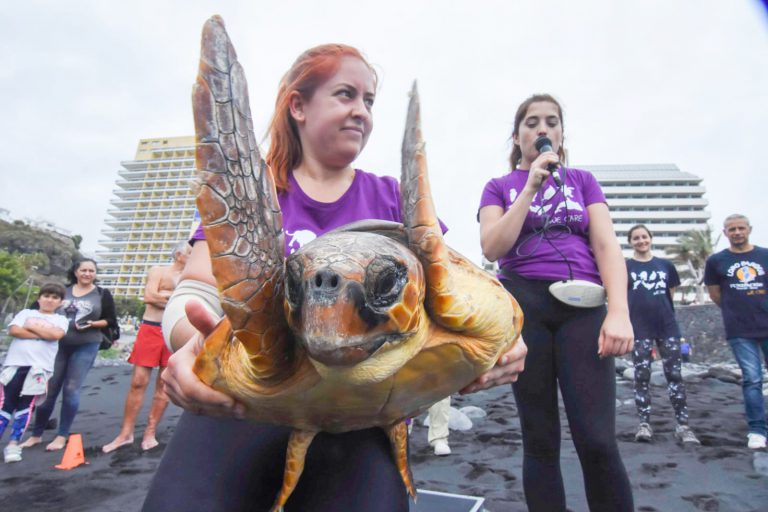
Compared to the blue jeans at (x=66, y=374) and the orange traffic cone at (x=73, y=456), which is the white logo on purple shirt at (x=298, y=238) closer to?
the orange traffic cone at (x=73, y=456)

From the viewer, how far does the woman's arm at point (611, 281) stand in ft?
3.87

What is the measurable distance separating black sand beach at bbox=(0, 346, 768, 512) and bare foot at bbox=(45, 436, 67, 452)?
1.5 inches

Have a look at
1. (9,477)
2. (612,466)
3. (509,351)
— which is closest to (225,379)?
(509,351)

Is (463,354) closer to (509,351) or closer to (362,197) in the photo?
(509,351)

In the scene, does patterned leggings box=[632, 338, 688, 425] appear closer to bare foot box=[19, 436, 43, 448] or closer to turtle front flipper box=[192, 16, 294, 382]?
turtle front flipper box=[192, 16, 294, 382]

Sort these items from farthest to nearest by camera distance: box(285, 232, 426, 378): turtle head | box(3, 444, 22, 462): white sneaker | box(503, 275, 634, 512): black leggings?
box(3, 444, 22, 462): white sneaker → box(503, 275, 634, 512): black leggings → box(285, 232, 426, 378): turtle head

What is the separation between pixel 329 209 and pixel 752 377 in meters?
2.99

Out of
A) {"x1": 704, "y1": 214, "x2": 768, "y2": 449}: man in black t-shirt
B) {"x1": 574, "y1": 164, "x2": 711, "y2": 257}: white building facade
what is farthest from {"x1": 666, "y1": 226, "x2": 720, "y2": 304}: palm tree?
{"x1": 704, "y1": 214, "x2": 768, "y2": 449}: man in black t-shirt

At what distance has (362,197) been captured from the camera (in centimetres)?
99

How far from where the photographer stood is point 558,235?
1367 mm

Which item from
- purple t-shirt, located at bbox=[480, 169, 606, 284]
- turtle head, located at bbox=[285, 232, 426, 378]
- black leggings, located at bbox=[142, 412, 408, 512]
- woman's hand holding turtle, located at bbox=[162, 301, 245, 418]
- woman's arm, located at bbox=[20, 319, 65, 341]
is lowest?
black leggings, located at bbox=[142, 412, 408, 512]

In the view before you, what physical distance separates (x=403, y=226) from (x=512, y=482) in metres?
2.04

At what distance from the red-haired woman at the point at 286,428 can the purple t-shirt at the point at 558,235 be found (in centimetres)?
54

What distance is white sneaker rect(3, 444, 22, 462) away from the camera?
101 inches
